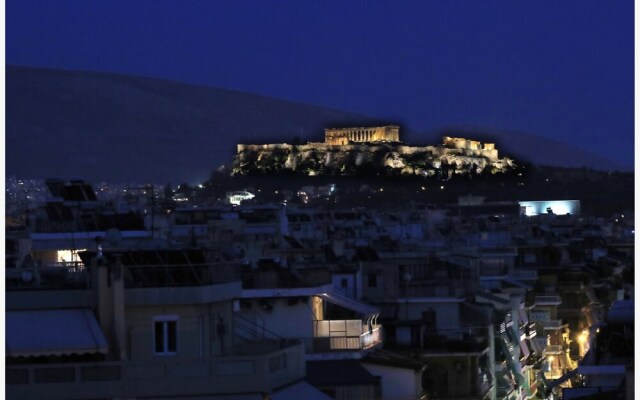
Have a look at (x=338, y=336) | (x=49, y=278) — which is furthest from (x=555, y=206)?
(x=49, y=278)

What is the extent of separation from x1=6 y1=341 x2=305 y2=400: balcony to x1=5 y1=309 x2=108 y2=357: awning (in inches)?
6.6

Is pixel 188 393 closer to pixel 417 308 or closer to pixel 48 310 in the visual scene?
pixel 48 310

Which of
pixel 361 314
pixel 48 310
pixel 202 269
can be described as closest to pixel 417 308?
A: pixel 361 314

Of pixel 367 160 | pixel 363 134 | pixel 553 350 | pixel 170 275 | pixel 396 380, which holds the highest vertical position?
pixel 363 134

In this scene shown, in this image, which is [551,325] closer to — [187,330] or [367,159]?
[187,330]

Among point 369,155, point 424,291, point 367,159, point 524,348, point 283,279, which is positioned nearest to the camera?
point 283,279

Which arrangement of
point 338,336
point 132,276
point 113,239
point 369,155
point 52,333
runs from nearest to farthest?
point 52,333
point 132,276
point 113,239
point 338,336
point 369,155

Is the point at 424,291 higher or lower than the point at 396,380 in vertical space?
higher

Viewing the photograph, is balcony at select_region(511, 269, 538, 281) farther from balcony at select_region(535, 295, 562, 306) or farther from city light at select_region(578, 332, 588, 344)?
city light at select_region(578, 332, 588, 344)

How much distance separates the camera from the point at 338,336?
1778cm

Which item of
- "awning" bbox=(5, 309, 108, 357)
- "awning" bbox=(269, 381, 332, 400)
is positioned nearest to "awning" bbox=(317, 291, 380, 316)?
"awning" bbox=(269, 381, 332, 400)

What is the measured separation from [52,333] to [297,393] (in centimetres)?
147

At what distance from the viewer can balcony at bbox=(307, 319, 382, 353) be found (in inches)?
698

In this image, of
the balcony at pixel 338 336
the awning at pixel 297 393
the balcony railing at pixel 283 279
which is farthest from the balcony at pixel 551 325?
the awning at pixel 297 393
